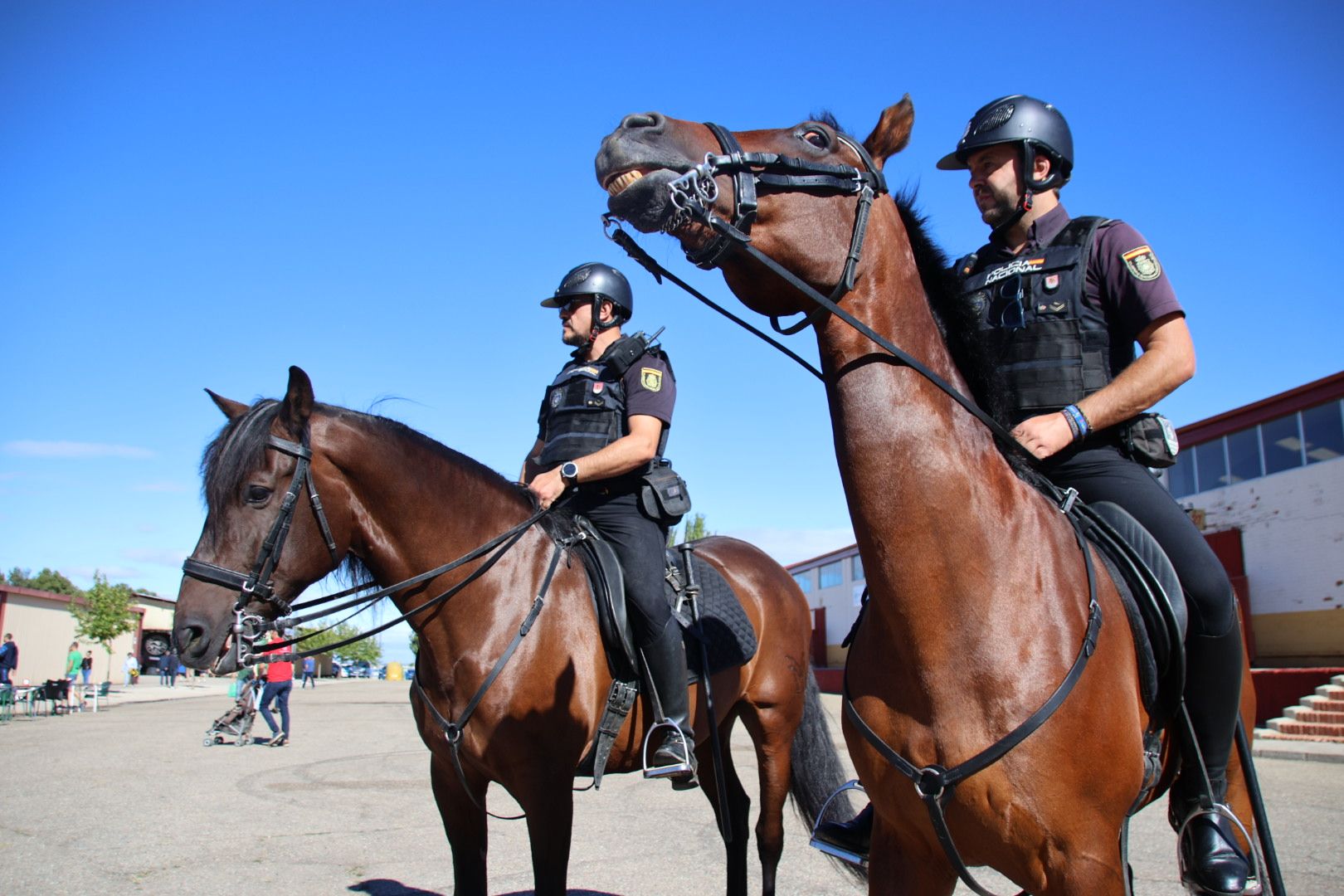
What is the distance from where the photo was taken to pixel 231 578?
3.95m

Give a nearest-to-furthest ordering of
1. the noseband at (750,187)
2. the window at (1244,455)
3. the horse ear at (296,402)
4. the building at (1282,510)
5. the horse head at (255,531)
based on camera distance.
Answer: the noseband at (750,187) < the horse head at (255,531) < the horse ear at (296,402) < the building at (1282,510) < the window at (1244,455)

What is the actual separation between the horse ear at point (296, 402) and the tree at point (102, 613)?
47237 millimetres

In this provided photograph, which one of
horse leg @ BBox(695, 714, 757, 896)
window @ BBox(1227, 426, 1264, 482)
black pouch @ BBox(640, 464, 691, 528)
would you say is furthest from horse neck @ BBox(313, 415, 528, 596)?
window @ BBox(1227, 426, 1264, 482)

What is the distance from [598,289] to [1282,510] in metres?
21.8

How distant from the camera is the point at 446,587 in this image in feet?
14.4

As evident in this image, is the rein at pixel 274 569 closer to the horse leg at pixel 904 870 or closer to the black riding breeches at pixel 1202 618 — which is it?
the horse leg at pixel 904 870

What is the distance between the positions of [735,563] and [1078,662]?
398 centimetres

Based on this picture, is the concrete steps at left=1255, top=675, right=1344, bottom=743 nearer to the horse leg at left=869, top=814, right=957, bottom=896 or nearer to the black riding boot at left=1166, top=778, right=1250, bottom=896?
the black riding boot at left=1166, top=778, right=1250, bottom=896

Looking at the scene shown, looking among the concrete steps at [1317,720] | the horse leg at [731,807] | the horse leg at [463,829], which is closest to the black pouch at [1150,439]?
the horse leg at [463,829]

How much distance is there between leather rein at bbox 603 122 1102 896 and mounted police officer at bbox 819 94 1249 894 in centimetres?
32

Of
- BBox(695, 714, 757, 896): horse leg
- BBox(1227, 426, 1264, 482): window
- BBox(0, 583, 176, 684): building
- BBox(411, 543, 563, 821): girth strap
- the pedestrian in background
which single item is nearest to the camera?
BBox(411, 543, 563, 821): girth strap

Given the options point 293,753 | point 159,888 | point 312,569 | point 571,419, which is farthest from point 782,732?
point 293,753

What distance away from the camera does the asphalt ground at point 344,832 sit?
614 cm

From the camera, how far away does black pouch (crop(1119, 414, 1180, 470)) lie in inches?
108
